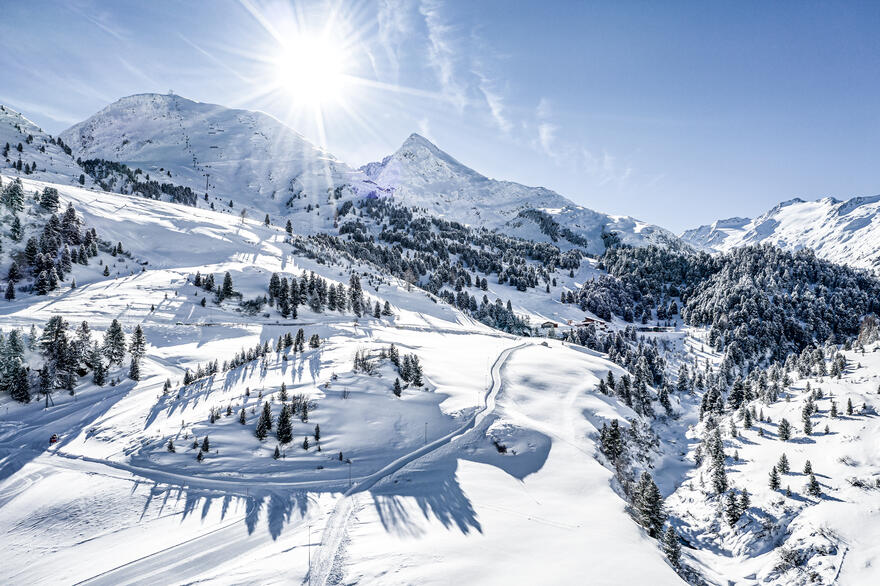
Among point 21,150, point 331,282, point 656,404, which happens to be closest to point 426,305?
point 331,282

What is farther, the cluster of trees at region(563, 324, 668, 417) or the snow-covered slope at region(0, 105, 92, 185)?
the snow-covered slope at region(0, 105, 92, 185)

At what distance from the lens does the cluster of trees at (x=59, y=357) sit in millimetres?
40094

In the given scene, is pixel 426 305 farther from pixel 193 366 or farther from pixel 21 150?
pixel 21 150

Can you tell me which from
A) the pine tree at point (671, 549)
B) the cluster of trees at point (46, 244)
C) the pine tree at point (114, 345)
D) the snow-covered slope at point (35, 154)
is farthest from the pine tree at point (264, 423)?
the snow-covered slope at point (35, 154)

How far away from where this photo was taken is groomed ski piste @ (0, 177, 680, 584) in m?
18.9

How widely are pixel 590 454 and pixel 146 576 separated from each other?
3467 cm

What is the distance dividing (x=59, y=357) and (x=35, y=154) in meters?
190

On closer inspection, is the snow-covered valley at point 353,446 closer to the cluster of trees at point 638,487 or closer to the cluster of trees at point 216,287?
the cluster of trees at point 638,487

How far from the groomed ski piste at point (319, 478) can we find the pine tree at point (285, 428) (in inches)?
33.3

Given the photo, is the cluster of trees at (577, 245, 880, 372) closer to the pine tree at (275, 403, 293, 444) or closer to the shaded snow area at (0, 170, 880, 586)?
the shaded snow area at (0, 170, 880, 586)

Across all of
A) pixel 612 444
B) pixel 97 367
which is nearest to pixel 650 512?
pixel 612 444

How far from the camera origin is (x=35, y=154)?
16500cm

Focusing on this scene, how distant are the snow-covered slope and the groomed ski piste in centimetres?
11731

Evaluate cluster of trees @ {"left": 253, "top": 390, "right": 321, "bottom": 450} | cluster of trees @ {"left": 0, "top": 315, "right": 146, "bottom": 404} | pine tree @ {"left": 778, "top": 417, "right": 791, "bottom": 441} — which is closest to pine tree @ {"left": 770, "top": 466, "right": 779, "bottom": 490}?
pine tree @ {"left": 778, "top": 417, "right": 791, "bottom": 441}
